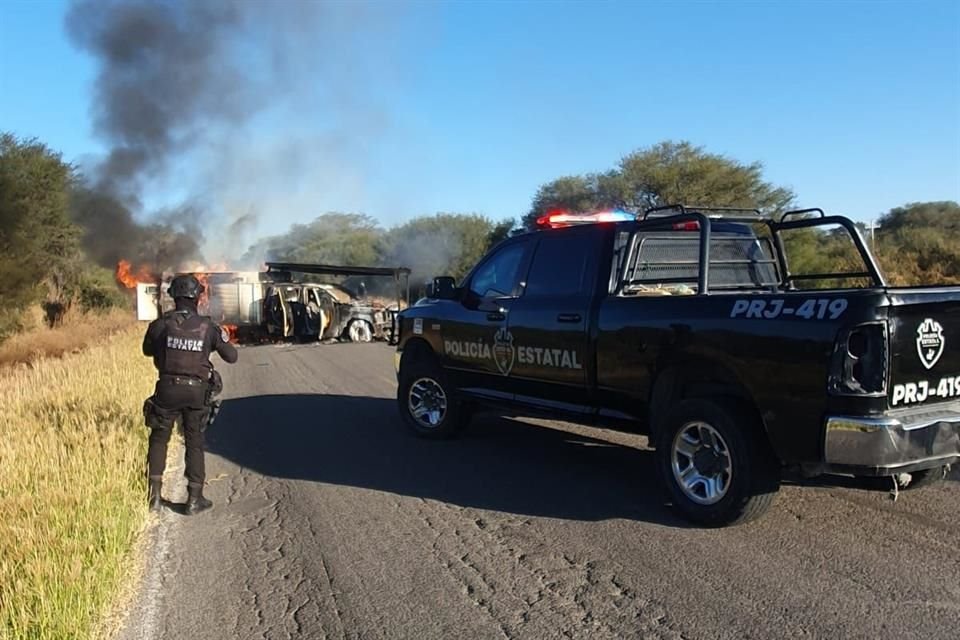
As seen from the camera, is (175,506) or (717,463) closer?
(717,463)

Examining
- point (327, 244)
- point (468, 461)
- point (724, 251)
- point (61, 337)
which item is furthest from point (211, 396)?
point (327, 244)

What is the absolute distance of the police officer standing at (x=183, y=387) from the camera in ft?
18.9

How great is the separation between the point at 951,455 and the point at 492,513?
2.76 meters

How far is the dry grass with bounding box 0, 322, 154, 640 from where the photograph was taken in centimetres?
379

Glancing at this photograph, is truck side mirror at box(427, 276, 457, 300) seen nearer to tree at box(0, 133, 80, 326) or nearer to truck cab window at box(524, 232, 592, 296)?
truck cab window at box(524, 232, 592, 296)

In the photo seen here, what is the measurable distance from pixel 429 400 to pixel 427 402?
3 centimetres

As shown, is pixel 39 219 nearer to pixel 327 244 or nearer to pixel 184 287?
pixel 184 287

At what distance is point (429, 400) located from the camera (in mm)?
8102

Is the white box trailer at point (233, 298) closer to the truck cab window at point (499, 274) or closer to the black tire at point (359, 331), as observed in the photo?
the black tire at point (359, 331)

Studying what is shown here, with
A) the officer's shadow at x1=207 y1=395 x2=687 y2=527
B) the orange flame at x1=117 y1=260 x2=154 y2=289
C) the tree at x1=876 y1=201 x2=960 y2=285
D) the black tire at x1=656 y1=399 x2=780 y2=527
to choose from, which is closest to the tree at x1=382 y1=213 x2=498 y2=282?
the orange flame at x1=117 y1=260 x2=154 y2=289

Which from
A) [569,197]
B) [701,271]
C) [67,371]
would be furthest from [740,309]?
[569,197]

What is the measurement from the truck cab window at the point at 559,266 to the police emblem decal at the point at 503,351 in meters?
0.40

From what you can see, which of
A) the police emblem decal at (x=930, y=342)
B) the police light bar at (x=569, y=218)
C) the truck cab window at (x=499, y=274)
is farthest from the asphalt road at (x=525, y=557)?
the police light bar at (x=569, y=218)

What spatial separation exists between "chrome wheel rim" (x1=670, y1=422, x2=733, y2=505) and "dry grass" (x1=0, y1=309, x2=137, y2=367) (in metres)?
16.5
